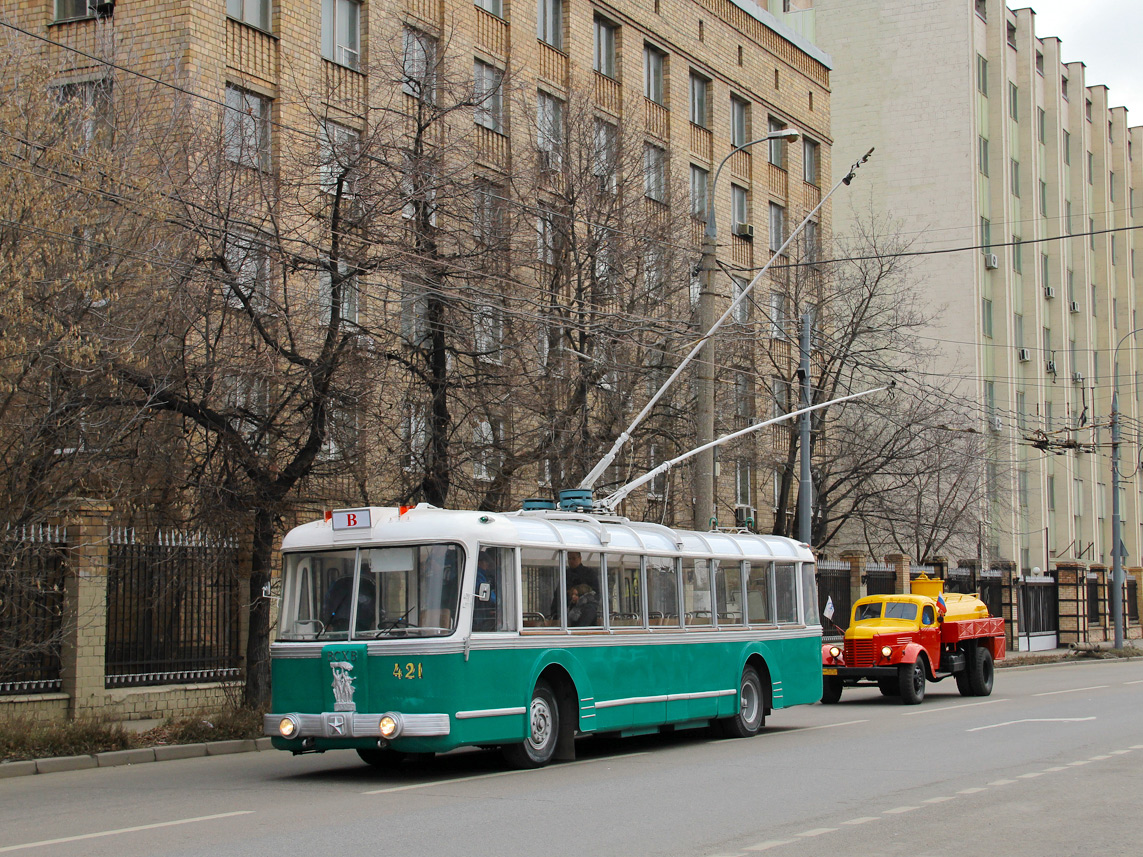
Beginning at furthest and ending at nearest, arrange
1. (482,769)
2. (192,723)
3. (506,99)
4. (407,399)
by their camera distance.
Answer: (506,99) < (407,399) < (192,723) < (482,769)

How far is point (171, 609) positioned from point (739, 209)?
27532 mm

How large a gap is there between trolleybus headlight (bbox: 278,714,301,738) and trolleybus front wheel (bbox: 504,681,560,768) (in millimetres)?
2056

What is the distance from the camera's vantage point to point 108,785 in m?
12.8

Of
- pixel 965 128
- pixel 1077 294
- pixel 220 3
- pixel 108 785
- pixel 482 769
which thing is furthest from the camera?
pixel 1077 294

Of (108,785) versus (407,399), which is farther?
(407,399)

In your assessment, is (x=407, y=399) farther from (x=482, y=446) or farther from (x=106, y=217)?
(x=106, y=217)

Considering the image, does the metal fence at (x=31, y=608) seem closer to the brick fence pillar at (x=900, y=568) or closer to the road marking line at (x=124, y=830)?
the road marking line at (x=124, y=830)

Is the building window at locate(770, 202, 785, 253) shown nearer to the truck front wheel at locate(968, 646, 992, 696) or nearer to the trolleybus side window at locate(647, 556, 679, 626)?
the truck front wheel at locate(968, 646, 992, 696)

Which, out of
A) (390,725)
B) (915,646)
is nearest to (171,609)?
(390,725)

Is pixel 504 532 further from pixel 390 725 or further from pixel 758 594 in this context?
pixel 758 594

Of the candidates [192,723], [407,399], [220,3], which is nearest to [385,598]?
[192,723]

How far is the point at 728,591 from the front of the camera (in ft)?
56.8

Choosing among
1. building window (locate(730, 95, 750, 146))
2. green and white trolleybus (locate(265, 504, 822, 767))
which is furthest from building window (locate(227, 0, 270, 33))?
building window (locate(730, 95, 750, 146))

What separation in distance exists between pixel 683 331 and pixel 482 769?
13257 mm
